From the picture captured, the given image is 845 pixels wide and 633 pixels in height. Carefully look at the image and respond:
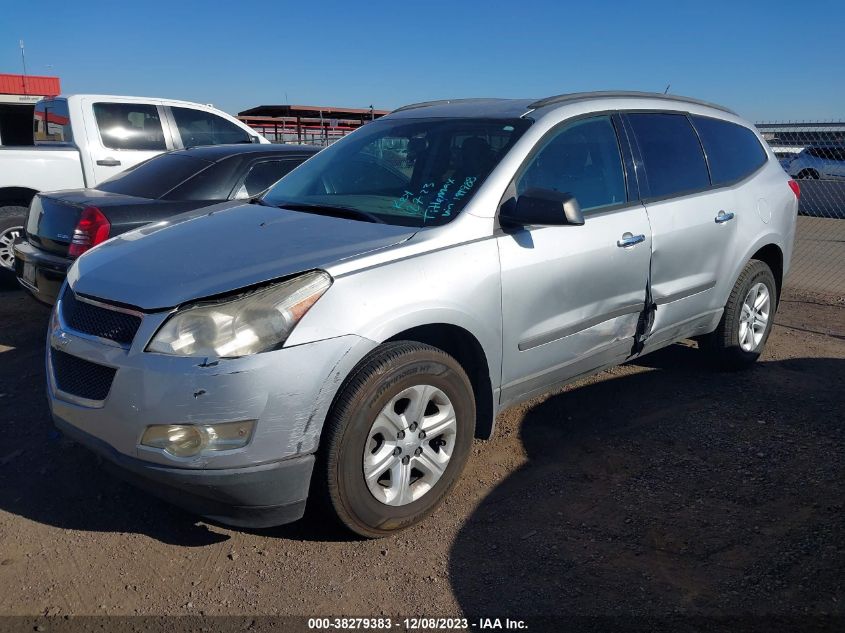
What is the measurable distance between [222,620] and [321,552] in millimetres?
514

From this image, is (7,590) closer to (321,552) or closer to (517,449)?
(321,552)

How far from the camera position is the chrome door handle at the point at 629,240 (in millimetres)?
Result: 3793

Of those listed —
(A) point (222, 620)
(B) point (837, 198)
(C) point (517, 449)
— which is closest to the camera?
(A) point (222, 620)

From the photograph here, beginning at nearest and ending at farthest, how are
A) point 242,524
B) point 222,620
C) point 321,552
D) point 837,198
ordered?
point 222,620, point 242,524, point 321,552, point 837,198

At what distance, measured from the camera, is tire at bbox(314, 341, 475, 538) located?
9.02ft

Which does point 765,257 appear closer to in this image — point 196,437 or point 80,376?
point 196,437

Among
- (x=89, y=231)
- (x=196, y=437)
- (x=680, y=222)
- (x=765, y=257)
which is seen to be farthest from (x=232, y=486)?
(x=765, y=257)

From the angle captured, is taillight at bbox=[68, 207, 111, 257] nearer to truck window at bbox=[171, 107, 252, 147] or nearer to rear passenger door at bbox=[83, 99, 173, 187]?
rear passenger door at bbox=[83, 99, 173, 187]

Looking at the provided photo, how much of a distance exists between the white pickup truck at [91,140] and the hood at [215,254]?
4544 mm

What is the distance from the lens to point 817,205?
590 inches

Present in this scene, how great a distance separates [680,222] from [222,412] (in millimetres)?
2854

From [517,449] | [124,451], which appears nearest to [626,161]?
[517,449]

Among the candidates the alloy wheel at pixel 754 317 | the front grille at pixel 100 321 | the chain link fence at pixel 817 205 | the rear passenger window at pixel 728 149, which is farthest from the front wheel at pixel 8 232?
the chain link fence at pixel 817 205

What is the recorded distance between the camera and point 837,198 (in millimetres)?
14844
